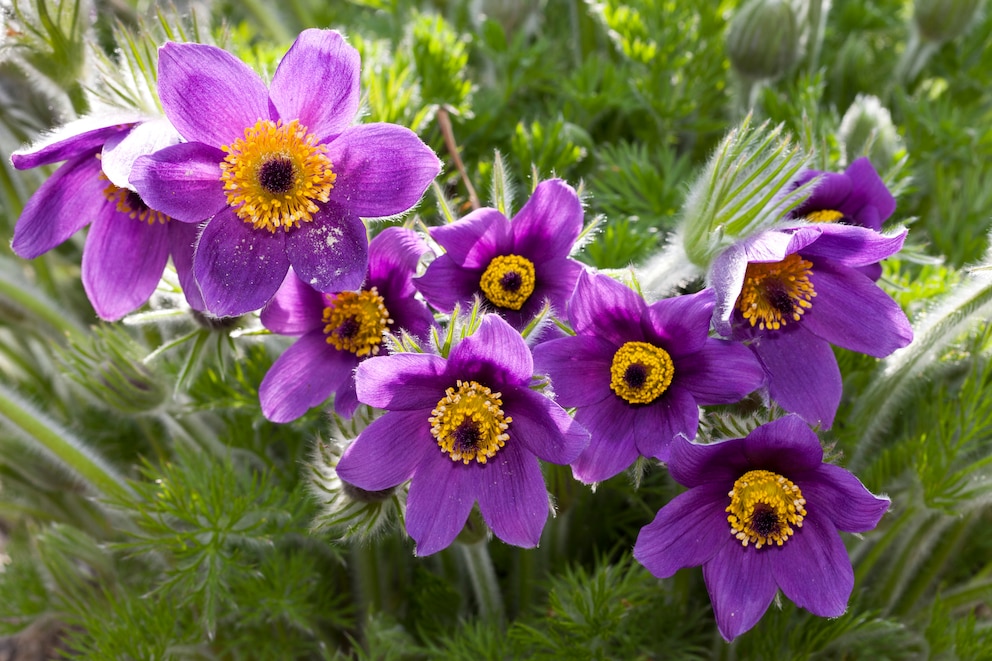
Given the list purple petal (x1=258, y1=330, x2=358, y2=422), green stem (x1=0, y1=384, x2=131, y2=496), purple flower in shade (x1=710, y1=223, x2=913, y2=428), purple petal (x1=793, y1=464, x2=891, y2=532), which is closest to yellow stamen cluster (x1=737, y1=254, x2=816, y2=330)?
purple flower in shade (x1=710, y1=223, x2=913, y2=428)

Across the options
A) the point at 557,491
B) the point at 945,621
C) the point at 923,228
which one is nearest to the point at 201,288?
the point at 557,491

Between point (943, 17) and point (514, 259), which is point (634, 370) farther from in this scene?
point (943, 17)

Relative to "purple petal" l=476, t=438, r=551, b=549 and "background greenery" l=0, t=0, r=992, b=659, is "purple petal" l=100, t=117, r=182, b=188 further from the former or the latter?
"purple petal" l=476, t=438, r=551, b=549

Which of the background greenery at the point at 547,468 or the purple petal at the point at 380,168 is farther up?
the purple petal at the point at 380,168

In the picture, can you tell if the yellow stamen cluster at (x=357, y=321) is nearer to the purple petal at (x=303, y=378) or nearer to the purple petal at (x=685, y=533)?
the purple petal at (x=303, y=378)

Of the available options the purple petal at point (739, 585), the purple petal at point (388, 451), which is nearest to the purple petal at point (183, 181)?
the purple petal at point (388, 451)

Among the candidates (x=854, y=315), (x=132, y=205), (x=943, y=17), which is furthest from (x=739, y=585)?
(x=943, y=17)
